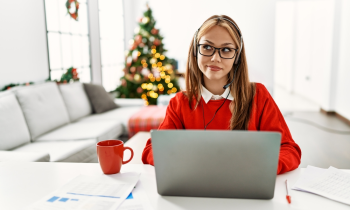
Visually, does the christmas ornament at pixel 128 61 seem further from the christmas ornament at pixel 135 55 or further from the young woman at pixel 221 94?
the young woman at pixel 221 94

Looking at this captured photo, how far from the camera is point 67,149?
2330mm

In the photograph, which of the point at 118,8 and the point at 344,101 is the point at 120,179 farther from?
the point at 118,8

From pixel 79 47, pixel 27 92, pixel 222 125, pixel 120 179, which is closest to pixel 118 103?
pixel 79 47

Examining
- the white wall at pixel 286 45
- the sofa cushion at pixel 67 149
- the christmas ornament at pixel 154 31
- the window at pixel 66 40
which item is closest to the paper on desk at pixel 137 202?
the sofa cushion at pixel 67 149

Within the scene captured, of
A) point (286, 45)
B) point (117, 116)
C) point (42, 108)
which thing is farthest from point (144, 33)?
point (286, 45)

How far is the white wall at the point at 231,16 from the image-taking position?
6086 mm

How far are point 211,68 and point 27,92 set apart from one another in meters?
2.12

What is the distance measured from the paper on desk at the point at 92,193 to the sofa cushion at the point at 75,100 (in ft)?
8.62

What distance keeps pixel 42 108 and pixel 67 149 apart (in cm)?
74

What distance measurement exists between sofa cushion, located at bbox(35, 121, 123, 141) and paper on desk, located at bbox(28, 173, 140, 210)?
1.82 meters

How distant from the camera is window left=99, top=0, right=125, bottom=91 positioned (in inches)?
211

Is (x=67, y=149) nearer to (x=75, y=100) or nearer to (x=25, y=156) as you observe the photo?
(x=25, y=156)

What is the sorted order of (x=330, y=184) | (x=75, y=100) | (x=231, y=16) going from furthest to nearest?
(x=231, y=16) → (x=75, y=100) → (x=330, y=184)

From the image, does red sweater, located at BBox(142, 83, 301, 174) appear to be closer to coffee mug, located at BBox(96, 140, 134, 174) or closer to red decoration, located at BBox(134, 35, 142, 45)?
coffee mug, located at BBox(96, 140, 134, 174)
